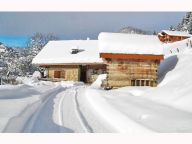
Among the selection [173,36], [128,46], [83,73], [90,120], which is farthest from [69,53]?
[173,36]

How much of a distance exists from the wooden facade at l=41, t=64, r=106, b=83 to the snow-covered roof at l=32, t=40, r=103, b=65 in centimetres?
77

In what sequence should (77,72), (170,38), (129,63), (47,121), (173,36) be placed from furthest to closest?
1. (170,38)
2. (173,36)
3. (77,72)
4. (129,63)
5. (47,121)

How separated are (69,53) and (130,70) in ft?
57.9

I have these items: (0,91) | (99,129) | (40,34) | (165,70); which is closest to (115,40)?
(165,70)

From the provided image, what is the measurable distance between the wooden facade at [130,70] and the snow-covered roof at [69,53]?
14.3 meters

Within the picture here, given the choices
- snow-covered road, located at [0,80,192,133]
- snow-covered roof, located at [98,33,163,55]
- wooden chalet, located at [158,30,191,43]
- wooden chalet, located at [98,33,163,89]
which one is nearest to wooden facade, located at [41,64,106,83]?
snow-covered roof, located at [98,33,163,55]

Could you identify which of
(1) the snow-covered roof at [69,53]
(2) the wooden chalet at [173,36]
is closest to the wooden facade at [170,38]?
(2) the wooden chalet at [173,36]

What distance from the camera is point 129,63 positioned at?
27297mm

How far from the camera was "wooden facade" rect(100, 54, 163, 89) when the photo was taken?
27.2m

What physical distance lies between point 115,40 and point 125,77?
2.69 metres

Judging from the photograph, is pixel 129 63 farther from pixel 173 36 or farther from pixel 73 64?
pixel 173 36

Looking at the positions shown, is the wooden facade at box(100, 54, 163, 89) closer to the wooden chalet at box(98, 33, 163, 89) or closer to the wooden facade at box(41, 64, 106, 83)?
the wooden chalet at box(98, 33, 163, 89)

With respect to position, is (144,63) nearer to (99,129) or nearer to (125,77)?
(125,77)
